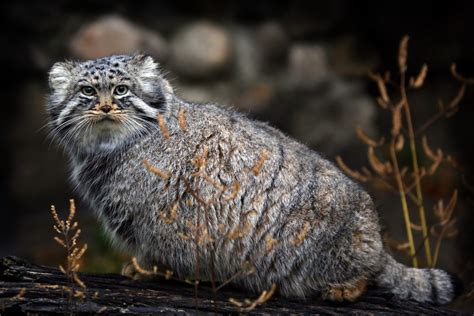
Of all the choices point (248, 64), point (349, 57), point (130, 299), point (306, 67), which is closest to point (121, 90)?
point (130, 299)

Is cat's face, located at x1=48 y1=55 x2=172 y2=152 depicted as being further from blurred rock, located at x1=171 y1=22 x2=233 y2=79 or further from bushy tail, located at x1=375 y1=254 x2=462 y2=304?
blurred rock, located at x1=171 y1=22 x2=233 y2=79

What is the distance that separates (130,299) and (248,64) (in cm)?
378

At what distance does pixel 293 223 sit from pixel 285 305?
0.44 metres

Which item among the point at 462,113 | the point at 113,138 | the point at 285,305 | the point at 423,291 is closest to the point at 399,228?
the point at 462,113

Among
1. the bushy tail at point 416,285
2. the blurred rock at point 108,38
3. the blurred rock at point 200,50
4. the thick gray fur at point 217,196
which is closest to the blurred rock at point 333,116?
the blurred rock at point 200,50

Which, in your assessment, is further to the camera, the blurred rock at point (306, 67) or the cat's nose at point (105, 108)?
the blurred rock at point (306, 67)

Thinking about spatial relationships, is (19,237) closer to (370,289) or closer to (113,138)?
(113,138)

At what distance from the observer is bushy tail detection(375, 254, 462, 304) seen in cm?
442

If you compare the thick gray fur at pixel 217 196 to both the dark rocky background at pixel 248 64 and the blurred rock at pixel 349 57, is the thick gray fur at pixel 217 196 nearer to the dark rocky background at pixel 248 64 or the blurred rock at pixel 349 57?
the dark rocky background at pixel 248 64

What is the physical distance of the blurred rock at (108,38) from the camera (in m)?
7.02

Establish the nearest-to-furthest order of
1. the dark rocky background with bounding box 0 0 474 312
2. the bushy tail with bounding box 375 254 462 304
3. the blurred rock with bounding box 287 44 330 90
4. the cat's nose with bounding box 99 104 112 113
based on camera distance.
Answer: the cat's nose with bounding box 99 104 112 113 < the bushy tail with bounding box 375 254 462 304 < the dark rocky background with bounding box 0 0 474 312 < the blurred rock with bounding box 287 44 330 90

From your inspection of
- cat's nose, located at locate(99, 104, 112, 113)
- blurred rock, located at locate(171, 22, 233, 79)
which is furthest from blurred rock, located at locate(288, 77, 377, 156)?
cat's nose, located at locate(99, 104, 112, 113)

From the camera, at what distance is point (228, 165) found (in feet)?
14.0

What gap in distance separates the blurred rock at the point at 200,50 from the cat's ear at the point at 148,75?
2.61 meters
